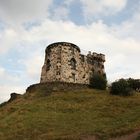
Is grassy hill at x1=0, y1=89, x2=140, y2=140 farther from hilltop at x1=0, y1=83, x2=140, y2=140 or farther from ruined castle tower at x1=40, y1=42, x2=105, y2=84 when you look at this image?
ruined castle tower at x1=40, y1=42, x2=105, y2=84

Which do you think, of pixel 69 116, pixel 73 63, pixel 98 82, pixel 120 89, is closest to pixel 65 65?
pixel 73 63

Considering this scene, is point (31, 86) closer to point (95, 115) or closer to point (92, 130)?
point (95, 115)

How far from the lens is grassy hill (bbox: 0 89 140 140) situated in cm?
4250

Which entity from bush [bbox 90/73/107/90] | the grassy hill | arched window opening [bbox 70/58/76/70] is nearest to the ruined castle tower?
arched window opening [bbox 70/58/76/70]

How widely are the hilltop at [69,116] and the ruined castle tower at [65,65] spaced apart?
6.80 m

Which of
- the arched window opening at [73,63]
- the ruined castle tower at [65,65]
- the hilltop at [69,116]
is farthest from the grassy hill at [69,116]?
the arched window opening at [73,63]

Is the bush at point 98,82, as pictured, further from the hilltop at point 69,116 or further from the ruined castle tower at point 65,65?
the hilltop at point 69,116

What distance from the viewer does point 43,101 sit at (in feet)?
192

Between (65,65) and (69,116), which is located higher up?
(65,65)

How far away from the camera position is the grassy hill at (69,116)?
139 ft

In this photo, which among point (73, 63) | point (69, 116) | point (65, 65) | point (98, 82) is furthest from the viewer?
point (73, 63)

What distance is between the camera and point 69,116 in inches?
→ 1996

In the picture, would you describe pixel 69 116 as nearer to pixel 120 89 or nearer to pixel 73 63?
pixel 120 89

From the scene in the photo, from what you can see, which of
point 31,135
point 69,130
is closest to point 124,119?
point 69,130
